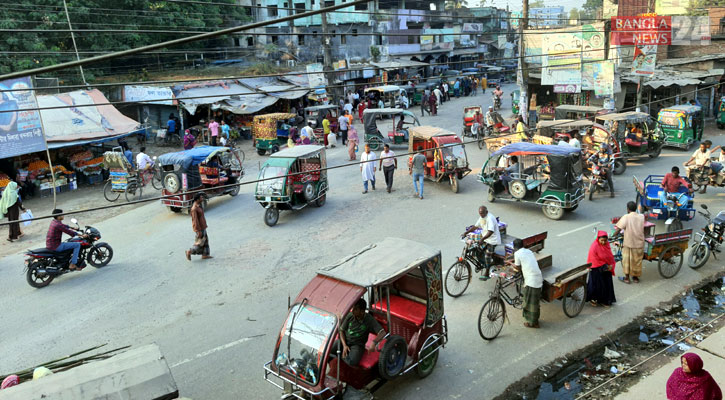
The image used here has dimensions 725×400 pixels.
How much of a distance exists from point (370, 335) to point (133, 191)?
42.8 feet

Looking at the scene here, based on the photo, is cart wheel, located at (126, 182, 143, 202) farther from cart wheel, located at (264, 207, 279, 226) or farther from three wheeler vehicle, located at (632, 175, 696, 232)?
three wheeler vehicle, located at (632, 175, 696, 232)

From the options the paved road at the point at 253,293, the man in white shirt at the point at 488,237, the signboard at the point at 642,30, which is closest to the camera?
the paved road at the point at 253,293

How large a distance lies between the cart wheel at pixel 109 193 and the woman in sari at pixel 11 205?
3266mm

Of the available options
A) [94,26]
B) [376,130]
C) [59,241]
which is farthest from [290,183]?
[94,26]

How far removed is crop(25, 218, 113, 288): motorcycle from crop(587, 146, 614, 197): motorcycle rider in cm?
1312

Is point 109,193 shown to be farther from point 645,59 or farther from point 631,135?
point 645,59

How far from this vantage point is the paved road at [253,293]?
320 inches

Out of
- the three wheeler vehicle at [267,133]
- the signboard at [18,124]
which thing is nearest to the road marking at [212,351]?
the signboard at [18,124]

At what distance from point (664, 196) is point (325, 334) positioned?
9858mm

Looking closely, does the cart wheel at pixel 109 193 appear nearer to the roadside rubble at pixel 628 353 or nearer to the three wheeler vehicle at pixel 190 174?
the three wheeler vehicle at pixel 190 174

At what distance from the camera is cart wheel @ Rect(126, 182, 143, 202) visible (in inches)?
699

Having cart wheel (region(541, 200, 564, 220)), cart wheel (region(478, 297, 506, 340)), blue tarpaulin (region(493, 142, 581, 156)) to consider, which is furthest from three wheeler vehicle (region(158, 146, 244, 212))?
cart wheel (region(478, 297, 506, 340))

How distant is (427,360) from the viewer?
25.2ft

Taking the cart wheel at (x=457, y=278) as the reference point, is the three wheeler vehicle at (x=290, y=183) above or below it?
above
